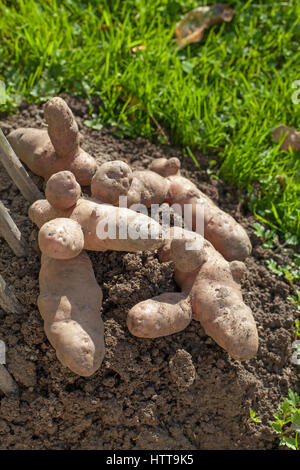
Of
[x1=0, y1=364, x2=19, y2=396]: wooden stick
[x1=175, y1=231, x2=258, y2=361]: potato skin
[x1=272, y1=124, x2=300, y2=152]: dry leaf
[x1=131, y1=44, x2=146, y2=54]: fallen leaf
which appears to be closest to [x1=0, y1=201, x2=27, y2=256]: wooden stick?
[x1=0, y1=364, x2=19, y2=396]: wooden stick

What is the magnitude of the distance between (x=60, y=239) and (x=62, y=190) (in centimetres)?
24

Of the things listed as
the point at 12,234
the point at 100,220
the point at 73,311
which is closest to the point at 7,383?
the point at 73,311

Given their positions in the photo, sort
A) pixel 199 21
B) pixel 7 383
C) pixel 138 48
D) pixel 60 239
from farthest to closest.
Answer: pixel 199 21, pixel 138 48, pixel 7 383, pixel 60 239

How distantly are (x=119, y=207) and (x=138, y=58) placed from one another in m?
1.35

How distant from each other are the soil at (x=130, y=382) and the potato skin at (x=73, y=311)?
14 centimetres

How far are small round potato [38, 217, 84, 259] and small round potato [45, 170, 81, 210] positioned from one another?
12 centimetres

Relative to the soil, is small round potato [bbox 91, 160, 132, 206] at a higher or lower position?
higher

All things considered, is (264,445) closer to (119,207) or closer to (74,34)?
(119,207)

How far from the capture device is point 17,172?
2.25 m

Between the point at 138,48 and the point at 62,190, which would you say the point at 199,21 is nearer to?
the point at 138,48

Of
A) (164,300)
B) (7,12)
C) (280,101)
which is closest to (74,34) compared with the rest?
(7,12)

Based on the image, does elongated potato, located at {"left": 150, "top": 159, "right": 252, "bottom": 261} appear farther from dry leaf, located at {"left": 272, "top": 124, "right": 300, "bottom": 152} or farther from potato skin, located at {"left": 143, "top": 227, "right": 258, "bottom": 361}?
dry leaf, located at {"left": 272, "top": 124, "right": 300, "bottom": 152}

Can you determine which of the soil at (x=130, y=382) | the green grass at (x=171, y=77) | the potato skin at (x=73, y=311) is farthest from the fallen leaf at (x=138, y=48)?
the potato skin at (x=73, y=311)

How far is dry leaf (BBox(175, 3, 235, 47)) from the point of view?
11.2 ft
